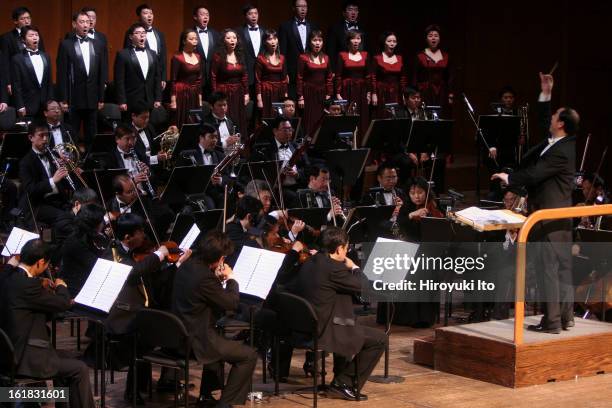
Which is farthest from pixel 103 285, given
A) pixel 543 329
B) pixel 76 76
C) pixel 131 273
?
pixel 76 76

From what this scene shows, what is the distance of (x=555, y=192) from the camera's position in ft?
21.2

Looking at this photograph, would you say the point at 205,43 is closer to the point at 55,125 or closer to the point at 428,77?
the point at 55,125

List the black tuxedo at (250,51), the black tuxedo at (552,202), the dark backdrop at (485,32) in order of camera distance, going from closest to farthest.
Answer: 1. the black tuxedo at (552,202)
2. the black tuxedo at (250,51)
3. the dark backdrop at (485,32)

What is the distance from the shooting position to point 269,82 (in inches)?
427

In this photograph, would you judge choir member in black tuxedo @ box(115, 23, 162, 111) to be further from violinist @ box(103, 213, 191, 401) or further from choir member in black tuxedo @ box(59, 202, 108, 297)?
violinist @ box(103, 213, 191, 401)

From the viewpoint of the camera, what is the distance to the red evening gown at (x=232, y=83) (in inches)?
414

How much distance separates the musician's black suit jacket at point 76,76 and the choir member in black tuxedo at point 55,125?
81 cm

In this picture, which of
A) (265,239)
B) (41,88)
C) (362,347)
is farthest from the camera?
(41,88)

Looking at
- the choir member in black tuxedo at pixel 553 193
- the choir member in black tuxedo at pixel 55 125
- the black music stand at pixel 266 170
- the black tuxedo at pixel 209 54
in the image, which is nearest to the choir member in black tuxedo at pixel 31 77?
the choir member in black tuxedo at pixel 55 125

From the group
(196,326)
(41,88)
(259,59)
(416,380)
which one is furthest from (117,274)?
(259,59)

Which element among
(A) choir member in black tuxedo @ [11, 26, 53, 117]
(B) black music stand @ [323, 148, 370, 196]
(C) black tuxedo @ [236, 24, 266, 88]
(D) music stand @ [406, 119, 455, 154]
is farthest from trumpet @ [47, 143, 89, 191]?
(D) music stand @ [406, 119, 455, 154]

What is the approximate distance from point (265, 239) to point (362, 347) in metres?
1.14

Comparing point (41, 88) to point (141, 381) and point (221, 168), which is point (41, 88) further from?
point (141, 381)

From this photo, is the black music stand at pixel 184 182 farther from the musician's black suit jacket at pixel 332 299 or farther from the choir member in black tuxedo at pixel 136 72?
the musician's black suit jacket at pixel 332 299
